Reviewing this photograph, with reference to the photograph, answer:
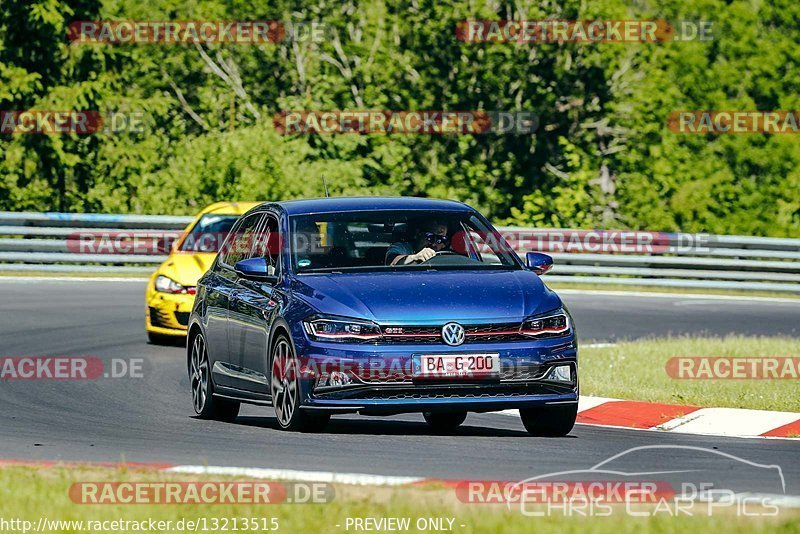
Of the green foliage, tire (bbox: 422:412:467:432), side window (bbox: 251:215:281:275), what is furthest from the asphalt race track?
the green foliage

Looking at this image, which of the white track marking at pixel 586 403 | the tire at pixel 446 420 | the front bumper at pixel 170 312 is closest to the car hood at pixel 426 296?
the tire at pixel 446 420

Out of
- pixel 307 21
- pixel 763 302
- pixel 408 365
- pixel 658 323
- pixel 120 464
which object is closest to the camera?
pixel 120 464

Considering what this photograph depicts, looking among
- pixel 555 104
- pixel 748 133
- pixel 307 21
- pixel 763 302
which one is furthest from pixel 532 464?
pixel 748 133

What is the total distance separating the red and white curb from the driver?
201 cm

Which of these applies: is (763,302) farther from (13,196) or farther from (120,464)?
(120,464)

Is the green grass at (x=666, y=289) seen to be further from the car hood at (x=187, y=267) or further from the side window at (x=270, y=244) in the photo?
the side window at (x=270, y=244)

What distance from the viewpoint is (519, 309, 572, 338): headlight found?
10594 millimetres

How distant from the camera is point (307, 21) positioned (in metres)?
40.9

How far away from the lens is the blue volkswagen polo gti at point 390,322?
34.1ft

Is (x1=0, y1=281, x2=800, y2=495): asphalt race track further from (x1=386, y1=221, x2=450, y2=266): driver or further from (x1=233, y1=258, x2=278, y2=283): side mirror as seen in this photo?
(x1=386, y1=221, x2=450, y2=266): driver

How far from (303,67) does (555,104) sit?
7476 millimetres

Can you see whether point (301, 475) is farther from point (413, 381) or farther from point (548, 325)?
point (548, 325)

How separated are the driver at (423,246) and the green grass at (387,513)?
3.41 metres

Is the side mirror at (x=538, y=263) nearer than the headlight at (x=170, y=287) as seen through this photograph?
Yes
